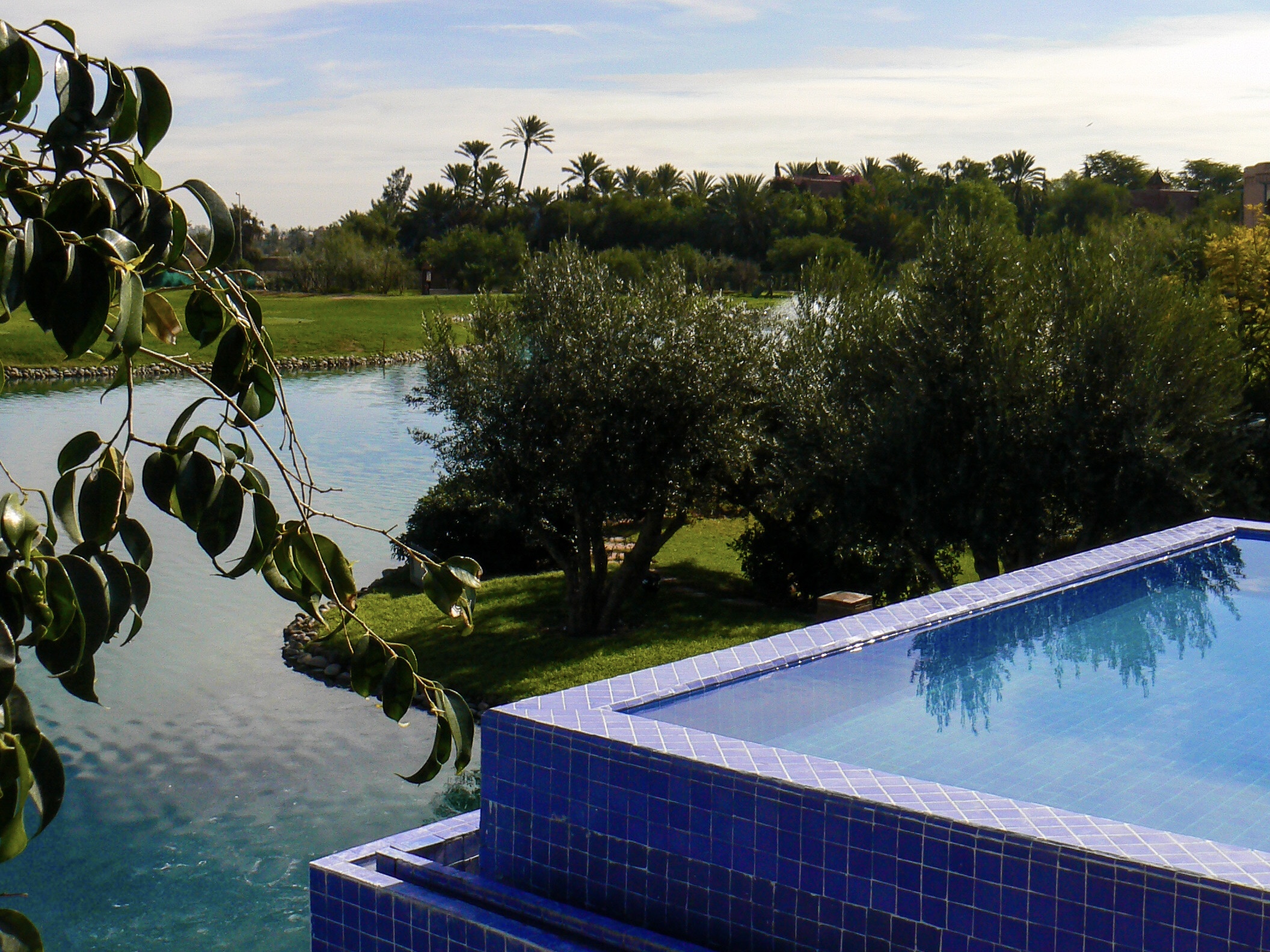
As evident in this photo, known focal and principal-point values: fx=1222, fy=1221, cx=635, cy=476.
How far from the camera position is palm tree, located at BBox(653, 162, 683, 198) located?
248 ft

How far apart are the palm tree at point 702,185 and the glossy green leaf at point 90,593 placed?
70.6 m

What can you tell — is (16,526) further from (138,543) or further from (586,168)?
(586,168)

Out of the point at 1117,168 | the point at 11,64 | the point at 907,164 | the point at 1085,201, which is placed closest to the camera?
the point at 11,64

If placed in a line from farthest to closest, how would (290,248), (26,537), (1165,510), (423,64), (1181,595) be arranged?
(290,248)
(1165,510)
(423,64)
(1181,595)
(26,537)

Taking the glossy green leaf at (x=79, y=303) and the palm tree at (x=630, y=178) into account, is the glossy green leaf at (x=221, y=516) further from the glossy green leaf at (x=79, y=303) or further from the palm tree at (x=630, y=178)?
the palm tree at (x=630, y=178)

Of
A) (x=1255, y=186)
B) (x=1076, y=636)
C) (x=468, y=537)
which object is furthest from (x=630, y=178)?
(x=1076, y=636)

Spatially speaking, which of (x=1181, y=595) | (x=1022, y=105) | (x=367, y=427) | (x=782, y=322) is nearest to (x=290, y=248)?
(x=367, y=427)

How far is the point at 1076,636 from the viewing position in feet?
22.8

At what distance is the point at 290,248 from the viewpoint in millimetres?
99438

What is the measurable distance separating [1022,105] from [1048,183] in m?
47.2

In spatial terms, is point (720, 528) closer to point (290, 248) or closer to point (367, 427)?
point (367, 427)

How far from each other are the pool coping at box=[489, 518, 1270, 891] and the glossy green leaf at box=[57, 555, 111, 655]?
9.81 feet

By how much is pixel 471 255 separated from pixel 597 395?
185 feet

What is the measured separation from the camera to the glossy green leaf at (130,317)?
3.92 feet
